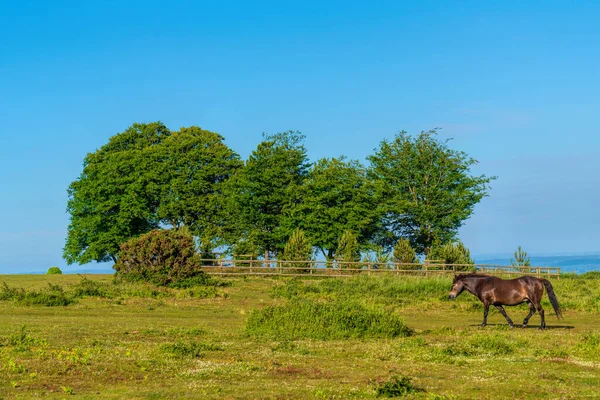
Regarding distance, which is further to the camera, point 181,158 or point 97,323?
point 181,158

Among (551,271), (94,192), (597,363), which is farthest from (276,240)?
(597,363)

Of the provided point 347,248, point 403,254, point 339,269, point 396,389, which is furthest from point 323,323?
point 403,254

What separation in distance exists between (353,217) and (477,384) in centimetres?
5572

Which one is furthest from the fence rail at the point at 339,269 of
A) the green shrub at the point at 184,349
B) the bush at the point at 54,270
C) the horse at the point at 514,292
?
the green shrub at the point at 184,349

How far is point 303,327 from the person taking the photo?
2364 cm

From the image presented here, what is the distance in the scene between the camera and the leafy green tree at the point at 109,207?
6950 centimetres

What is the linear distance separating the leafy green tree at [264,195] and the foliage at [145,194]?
244 centimetres

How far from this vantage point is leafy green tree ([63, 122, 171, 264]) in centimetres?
6950

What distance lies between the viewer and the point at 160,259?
4303 centimetres

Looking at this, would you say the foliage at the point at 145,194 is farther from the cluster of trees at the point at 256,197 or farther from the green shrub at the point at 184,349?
the green shrub at the point at 184,349

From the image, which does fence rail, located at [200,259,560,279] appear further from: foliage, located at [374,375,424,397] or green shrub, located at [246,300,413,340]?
foliage, located at [374,375,424,397]

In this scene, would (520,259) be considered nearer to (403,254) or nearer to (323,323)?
(403,254)

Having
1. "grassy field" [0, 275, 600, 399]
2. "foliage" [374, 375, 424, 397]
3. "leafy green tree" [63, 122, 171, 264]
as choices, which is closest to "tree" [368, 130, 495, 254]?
"leafy green tree" [63, 122, 171, 264]

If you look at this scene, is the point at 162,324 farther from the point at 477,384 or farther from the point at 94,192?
the point at 94,192
